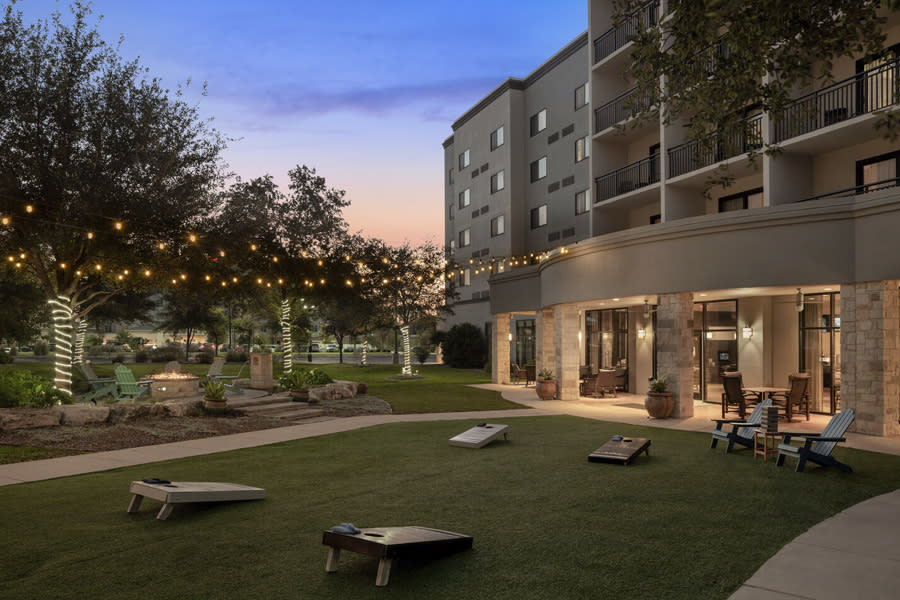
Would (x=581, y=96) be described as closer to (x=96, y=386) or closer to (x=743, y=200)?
(x=743, y=200)

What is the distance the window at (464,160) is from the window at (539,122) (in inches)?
290

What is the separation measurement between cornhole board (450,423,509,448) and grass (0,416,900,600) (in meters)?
0.27

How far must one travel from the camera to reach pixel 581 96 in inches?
1211

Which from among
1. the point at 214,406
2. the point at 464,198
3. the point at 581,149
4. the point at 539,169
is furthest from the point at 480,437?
the point at 464,198

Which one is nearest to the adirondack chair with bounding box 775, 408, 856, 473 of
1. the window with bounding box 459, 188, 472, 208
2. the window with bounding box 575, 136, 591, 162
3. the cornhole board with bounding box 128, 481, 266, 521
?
the cornhole board with bounding box 128, 481, 266, 521

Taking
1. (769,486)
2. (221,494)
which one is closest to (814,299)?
(769,486)

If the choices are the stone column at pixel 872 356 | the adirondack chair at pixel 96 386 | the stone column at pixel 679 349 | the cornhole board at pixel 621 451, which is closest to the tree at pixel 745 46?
the cornhole board at pixel 621 451

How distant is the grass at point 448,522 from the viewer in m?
4.84

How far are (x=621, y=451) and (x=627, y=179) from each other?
54.1 ft

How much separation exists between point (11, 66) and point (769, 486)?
1805cm

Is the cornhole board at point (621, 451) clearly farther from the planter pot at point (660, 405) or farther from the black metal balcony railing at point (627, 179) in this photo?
the black metal balcony railing at point (627, 179)

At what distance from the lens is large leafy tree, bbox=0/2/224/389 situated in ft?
47.7

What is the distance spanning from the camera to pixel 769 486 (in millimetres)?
8133

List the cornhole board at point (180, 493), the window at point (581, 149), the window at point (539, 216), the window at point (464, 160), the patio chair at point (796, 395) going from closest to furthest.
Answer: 1. the cornhole board at point (180, 493)
2. the patio chair at point (796, 395)
3. the window at point (581, 149)
4. the window at point (539, 216)
5. the window at point (464, 160)
